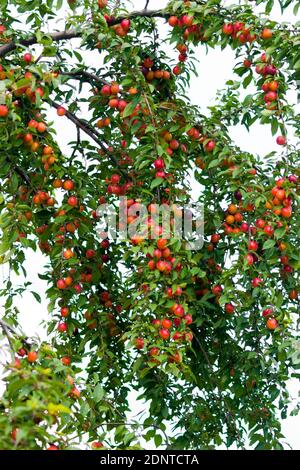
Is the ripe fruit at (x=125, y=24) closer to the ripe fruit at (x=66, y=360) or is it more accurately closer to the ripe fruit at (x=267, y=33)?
the ripe fruit at (x=267, y=33)

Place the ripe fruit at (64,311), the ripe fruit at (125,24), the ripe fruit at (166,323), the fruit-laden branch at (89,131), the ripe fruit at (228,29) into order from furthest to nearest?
the fruit-laden branch at (89,131) < the ripe fruit at (125,24) < the ripe fruit at (64,311) < the ripe fruit at (228,29) < the ripe fruit at (166,323)

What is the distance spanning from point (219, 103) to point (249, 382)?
2.05 m

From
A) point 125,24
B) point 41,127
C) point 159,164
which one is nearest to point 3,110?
point 41,127

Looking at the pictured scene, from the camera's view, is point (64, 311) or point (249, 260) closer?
point (249, 260)

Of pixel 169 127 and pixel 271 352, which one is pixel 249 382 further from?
pixel 169 127

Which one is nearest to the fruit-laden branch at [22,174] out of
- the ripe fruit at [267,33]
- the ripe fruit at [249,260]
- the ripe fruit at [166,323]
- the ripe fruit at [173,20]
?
the ripe fruit at [173,20]

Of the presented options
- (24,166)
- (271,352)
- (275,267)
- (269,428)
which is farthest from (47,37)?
(269,428)

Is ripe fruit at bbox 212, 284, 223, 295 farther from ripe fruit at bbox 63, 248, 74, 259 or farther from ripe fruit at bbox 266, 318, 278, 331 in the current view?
ripe fruit at bbox 63, 248, 74, 259

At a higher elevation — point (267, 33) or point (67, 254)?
point (267, 33)

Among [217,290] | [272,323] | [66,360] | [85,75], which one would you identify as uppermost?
[85,75]

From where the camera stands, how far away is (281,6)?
17.5 ft

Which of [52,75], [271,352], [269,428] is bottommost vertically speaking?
[269,428]

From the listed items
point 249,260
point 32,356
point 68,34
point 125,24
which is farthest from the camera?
point 68,34

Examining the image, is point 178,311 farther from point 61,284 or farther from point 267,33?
point 267,33
